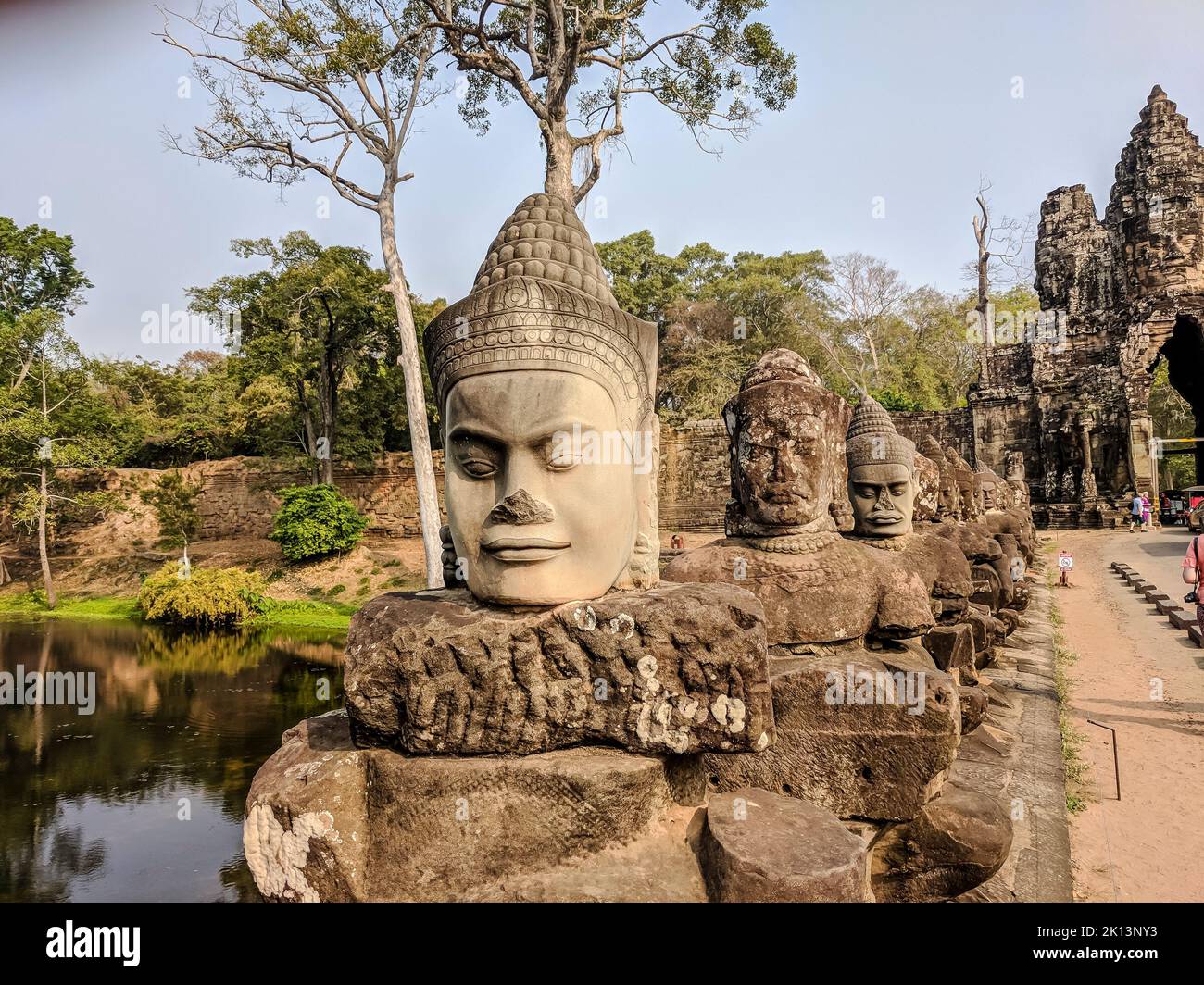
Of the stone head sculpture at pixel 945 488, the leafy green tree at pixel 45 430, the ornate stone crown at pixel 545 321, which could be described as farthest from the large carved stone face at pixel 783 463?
the leafy green tree at pixel 45 430

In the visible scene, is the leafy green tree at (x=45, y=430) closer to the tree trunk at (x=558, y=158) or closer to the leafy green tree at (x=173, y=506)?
the leafy green tree at (x=173, y=506)

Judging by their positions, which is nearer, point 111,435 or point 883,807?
point 883,807

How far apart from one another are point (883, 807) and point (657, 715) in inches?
42.2

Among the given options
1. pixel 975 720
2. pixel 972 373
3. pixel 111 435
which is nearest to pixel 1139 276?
pixel 972 373

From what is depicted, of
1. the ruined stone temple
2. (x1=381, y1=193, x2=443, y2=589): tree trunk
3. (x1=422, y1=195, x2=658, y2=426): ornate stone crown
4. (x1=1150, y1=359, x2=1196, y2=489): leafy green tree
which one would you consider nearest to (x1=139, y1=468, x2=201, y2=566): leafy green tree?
(x1=381, y1=193, x2=443, y2=589): tree trunk

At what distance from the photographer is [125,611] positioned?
Answer: 53.7ft

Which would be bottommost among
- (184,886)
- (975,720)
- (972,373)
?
(184,886)

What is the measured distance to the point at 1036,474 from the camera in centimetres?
2450

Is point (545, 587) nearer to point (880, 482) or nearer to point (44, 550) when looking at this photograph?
point (880, 482)

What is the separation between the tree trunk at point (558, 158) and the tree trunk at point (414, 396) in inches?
130

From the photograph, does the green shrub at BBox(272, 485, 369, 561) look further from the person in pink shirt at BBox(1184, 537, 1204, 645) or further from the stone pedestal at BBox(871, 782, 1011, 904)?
the stone pedestal at BBox(871, 782, 1011, 904)

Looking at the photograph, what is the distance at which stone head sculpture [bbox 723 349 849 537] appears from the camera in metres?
2.75

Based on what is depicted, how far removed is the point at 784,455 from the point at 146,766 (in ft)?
21.2
